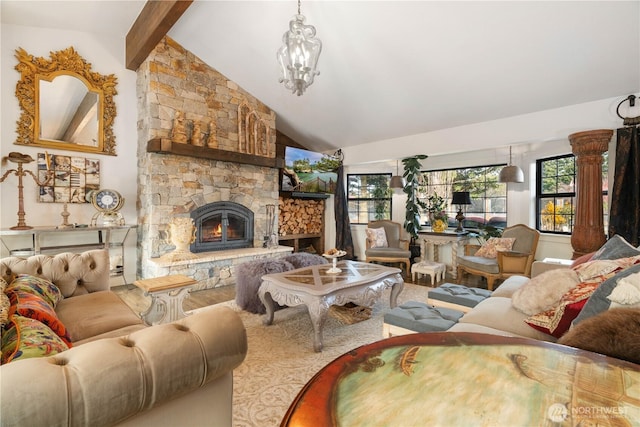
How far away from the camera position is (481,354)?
837 mm

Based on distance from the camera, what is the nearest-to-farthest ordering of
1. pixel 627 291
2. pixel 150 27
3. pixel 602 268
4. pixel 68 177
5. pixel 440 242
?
1. pixel 627 291
2. pixel 602 268
3. pixel 150 27
4. pixel 68 177
5. pixel 440 242

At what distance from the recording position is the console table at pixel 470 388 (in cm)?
58

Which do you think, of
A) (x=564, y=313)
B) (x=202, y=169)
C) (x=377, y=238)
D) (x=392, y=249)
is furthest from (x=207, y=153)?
(x=564, y=313)

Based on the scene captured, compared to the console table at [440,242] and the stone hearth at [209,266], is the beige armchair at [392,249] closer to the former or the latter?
the console table at [440,242]

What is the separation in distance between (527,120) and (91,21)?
5706mm

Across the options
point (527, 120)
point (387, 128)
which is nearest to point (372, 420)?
point (527, 120)

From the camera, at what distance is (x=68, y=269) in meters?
2.22

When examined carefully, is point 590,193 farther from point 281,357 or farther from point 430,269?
point 281,357

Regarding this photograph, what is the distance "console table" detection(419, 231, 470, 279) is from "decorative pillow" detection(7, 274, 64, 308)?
4750mm

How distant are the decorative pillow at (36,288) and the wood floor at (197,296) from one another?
4.46ft

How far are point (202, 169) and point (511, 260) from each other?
455cm

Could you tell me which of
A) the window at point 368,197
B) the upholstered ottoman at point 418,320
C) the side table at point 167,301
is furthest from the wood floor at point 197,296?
the upholstered ottoman at point 418,320

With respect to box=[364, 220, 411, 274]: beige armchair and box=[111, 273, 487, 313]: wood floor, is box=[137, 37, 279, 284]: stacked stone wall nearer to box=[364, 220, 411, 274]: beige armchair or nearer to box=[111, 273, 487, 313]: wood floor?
box=[111, 273, 487, 313]: wood floor

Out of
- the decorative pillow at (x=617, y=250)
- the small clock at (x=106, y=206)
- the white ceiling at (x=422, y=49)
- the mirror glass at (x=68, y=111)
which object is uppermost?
the white ceiling at (x=422, y=49)
